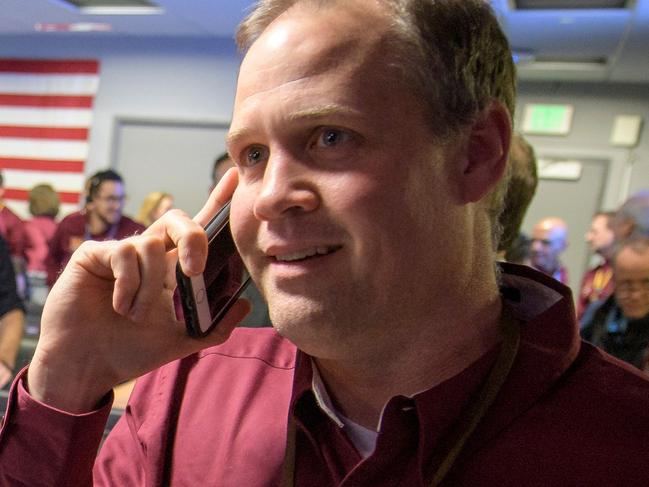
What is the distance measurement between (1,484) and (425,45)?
2.71 ft

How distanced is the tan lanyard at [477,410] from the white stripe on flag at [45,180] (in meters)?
5.33

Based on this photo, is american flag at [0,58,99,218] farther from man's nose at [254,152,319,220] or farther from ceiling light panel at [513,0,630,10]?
man's nose at [254,152,319,220]

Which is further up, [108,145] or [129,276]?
[129,276]

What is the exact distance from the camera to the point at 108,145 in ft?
18.4

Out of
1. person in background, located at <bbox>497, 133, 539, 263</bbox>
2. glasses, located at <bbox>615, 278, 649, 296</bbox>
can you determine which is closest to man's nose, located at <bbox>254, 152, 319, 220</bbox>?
person in background, located at <bbox>497, 133, 539, 263</bbox>

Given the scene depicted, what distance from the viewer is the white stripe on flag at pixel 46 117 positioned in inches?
223

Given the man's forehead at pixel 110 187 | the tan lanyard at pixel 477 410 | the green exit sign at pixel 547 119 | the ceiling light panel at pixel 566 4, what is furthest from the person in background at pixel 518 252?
the man's forehead at pixel 110 187

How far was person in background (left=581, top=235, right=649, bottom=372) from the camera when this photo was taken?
175cm

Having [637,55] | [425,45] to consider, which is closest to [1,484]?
[425,45]

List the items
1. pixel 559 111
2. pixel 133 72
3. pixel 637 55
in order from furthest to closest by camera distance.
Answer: pixel 133 72 < pixel 559 111 < pixel 637 55

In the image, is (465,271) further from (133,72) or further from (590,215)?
(133,72)

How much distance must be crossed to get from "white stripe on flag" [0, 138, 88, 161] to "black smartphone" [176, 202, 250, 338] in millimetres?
5082

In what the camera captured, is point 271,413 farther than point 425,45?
Yes

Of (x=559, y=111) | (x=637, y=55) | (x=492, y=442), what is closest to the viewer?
(x=492, y=442)
